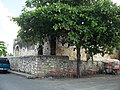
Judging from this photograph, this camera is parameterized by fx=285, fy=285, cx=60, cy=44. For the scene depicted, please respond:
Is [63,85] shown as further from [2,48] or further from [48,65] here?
[2,48]

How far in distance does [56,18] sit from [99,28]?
3043 millimetres

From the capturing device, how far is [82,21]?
20562 mm

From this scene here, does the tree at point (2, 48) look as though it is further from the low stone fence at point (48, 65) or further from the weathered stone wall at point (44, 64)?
the weathered stone wall at point (44, 64)

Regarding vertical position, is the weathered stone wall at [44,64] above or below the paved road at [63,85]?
above

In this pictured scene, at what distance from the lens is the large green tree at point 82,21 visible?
1962 cm

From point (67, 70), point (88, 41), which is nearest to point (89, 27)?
point (88, 41)

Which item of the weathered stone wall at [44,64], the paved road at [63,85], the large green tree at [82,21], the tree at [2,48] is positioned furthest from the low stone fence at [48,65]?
the tree at [2,48]

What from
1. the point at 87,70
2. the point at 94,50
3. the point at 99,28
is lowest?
the point at 87,70

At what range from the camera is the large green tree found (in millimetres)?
19625

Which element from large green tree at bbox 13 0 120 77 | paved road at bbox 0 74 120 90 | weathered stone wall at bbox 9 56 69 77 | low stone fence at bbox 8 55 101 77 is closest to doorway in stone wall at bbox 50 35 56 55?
→ low stone fence at bbox 8 55 101 77

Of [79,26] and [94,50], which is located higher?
[79,26]

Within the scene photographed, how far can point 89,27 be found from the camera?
2005cm

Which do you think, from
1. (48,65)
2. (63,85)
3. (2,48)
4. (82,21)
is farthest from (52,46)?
(2,48)

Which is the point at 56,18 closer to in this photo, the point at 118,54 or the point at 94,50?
the point at 94,50
